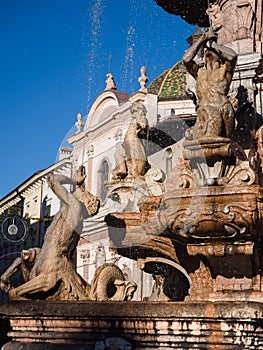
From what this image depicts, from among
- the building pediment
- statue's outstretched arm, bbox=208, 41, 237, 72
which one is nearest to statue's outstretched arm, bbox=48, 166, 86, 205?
statue's outstretched arm, bbox=208, 41, 237, 72

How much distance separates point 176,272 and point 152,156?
5.01 metres

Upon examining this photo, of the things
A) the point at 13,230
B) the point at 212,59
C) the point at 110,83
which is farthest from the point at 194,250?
the point at 110,83

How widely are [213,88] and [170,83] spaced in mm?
23189

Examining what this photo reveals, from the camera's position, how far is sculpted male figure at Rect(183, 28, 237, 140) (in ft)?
→ 22.2

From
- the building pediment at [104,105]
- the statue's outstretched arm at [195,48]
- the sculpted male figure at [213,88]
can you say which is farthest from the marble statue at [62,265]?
the building pediment at [104,105]

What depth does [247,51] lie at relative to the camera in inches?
324

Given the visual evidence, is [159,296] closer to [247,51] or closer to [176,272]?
[176,272]

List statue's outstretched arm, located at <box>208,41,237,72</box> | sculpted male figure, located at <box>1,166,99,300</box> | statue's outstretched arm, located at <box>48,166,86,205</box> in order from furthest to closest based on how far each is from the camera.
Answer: statue's outstretched arm, located at <box>48,166,86,205</box>
statue's outstretched arm, located at <box>208,41,237,72</box>
sculpted male figure, located at <box>1,166,99,300</box>

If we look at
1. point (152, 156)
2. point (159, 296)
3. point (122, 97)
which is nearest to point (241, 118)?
point (159, 296)

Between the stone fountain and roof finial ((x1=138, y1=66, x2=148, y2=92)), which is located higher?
roof finial ((x1=138, y1=66, x2=148, y2=92))

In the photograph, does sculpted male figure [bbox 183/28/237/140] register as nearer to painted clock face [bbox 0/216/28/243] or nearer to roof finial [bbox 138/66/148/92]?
painted clock face [bbox 0/216/28/243]

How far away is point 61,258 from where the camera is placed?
271 inches

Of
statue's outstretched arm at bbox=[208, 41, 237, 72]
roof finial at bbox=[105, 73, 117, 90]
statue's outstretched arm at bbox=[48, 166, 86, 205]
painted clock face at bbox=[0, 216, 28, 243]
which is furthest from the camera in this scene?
roof finial at bbox=[105, 73, 117, 90]

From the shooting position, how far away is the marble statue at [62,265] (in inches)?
265
